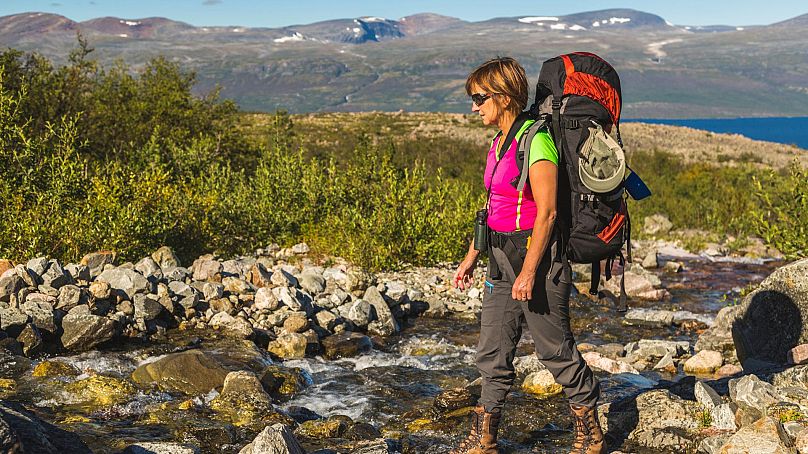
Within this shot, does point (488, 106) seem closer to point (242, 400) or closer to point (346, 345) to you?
point (242, 400)

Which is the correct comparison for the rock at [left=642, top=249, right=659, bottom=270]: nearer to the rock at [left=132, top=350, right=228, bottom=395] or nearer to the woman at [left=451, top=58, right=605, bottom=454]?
the rock at [left=132, top=350, right=228, bottom=395]

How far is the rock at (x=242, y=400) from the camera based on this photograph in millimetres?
6637

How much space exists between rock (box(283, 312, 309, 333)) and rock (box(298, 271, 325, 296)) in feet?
5.80

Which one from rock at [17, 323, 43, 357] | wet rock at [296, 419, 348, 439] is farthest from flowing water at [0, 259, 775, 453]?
rock at [17, 323, 43, 357]

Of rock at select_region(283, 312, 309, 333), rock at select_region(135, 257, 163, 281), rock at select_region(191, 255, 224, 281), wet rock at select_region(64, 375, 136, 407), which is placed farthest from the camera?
rock at select_region(191, 255, 224, 281)

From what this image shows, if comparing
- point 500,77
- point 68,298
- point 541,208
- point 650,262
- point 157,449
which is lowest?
point 650,262

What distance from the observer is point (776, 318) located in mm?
8328

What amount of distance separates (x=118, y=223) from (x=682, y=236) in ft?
53.9

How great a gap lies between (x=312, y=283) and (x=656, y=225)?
1465 cm

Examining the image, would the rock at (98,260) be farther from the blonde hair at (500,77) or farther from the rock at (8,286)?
the blonde hair at (500,77)

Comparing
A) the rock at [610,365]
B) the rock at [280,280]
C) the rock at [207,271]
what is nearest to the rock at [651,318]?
the rock at [610,365]

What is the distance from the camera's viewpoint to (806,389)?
6316 mm

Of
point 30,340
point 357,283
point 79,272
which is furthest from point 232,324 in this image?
point 357,283

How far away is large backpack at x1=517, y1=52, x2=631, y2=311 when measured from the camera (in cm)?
470
